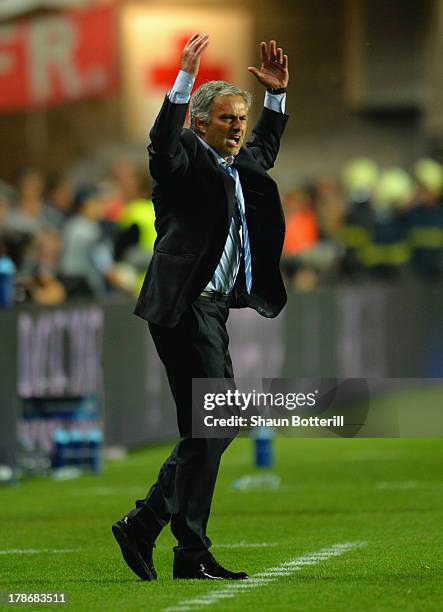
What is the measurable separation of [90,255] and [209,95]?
967 cm

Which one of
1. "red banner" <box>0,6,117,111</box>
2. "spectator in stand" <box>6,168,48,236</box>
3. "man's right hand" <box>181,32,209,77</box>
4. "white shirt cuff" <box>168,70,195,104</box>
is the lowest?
Result: "spectator in stand" <box>6,168,48,236</box>

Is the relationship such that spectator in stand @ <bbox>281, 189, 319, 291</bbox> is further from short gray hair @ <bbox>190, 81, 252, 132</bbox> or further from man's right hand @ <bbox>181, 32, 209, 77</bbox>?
man's right hand @ <bbox>181, 32, 209, 77</bbox>

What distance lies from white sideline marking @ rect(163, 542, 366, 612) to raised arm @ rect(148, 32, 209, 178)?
1.80 m

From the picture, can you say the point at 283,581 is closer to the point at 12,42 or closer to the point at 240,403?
the point at 240,403

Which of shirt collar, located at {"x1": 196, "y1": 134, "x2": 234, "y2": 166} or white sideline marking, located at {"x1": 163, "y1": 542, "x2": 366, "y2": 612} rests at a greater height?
shirt collar, located at {"x1": 196, "y1": 134, "x2": 234, "y2": 166}

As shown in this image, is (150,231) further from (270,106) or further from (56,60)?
(270,106)

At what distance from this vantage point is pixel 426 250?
26.4 meters

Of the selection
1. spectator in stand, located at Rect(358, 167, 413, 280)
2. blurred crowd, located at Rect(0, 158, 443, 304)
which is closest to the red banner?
blurred crowd, located at Rect(0, 158, 443, 304)

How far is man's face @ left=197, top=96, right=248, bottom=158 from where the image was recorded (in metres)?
8.44

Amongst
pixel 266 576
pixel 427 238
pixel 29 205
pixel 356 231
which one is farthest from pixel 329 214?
pixel 266 576

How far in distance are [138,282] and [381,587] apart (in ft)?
33.2

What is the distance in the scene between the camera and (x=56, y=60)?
24141 millimetres

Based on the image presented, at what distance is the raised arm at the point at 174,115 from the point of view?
803cm

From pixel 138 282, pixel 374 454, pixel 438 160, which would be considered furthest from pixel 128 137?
pixel 374 454
